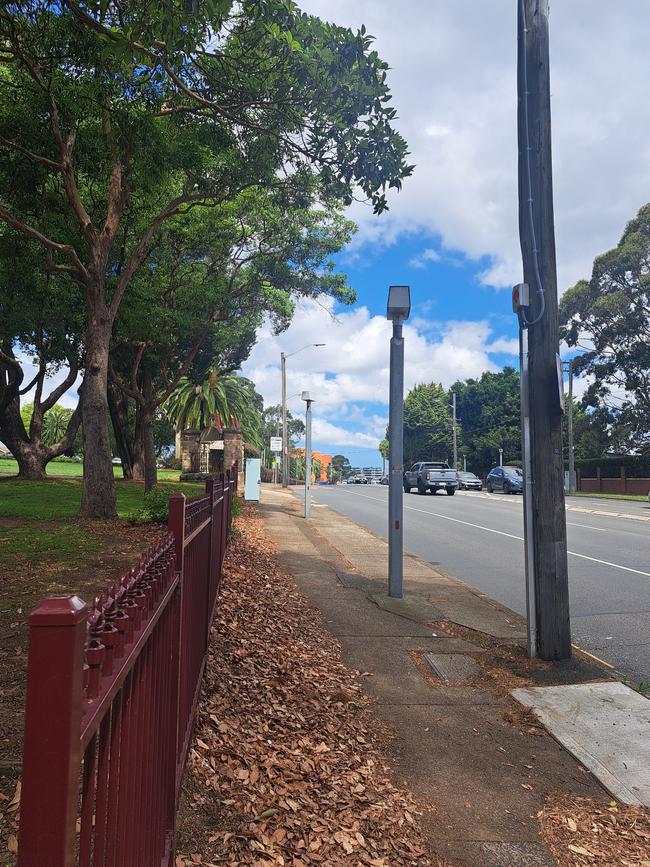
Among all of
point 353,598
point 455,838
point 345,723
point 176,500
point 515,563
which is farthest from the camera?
point 515,563

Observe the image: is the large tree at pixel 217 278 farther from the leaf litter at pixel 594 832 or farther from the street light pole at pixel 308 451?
the leaf litter at pixel 594 832

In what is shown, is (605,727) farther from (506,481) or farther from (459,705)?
(506,481)

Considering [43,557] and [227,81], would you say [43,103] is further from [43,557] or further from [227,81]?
[43,557]

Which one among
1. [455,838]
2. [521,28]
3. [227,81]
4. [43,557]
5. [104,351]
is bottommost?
[455,838]

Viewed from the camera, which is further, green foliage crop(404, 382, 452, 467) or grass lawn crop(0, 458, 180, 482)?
green foliage crop(404, 382, 452, 467)

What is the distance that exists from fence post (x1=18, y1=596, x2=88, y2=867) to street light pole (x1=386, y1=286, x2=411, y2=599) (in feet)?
24.5

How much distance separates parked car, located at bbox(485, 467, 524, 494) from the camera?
38156 mm

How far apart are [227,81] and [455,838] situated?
29.4 ft

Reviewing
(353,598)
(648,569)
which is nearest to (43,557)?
(353,598)

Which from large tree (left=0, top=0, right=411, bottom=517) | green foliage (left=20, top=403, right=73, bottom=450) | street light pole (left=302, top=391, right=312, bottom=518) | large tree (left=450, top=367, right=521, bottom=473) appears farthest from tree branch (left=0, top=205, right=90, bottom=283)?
green foliage (left=20, top=403, right=73, bottom=450)

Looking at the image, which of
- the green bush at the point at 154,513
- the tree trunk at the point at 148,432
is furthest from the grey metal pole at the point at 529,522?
the tree trunk at the point at 148,432

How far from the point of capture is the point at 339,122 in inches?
340

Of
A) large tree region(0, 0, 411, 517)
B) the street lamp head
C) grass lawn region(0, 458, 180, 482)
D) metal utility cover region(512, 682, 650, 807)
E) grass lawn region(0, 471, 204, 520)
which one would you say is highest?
large tree region(0, 0, 411, 517)

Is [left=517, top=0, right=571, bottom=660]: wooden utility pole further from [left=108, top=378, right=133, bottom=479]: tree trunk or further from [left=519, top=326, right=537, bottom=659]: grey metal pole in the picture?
[left=108, top=378, right=133, bottom=479]: tree trunk
